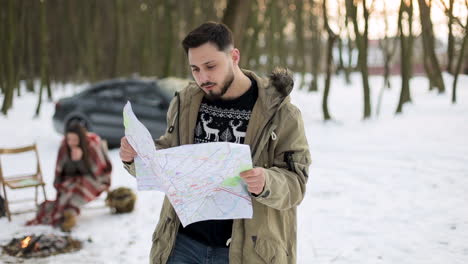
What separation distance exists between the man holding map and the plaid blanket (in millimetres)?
4218

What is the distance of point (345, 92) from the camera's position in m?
22.0

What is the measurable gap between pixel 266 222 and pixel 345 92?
20.7 metres

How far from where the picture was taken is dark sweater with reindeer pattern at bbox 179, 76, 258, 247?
6.74 feet

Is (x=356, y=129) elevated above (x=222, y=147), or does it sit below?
below

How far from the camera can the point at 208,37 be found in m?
1.95

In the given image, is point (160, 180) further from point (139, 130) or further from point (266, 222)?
point (266, 222)

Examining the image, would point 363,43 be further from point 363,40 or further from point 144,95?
point 144,95

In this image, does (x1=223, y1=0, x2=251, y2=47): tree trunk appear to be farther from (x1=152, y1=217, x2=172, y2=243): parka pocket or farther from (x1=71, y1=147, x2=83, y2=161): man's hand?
(x1=152, y1=217, x2=172, y2=243): parka pocket

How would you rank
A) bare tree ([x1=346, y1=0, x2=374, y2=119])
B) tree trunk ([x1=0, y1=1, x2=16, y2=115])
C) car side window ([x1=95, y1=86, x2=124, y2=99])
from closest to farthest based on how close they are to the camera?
1. car side window ([x1=95, y1=86, x2=124, y2=99])
2. bare tree ([x1=346, y1=0, x2=374, y2=119])
3. tree trunk ([x1=0, y1=1, x2=16, y2=115])

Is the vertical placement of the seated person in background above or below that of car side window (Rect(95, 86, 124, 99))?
below

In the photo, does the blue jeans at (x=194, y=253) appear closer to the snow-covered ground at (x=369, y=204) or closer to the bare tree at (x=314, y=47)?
the snow-covered ground at (x=369, y=204)

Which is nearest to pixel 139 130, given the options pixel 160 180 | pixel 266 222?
pixel 160 180

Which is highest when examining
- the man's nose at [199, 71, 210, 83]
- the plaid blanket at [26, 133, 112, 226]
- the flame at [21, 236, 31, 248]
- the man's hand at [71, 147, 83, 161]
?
the man's nose at [199, 71, 210, 83]

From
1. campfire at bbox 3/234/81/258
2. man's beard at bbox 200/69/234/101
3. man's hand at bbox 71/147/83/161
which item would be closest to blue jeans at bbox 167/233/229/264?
man's beard at bbox 200/69/234/101
